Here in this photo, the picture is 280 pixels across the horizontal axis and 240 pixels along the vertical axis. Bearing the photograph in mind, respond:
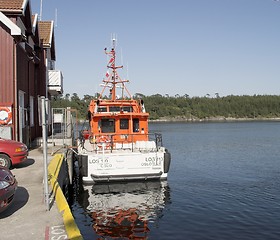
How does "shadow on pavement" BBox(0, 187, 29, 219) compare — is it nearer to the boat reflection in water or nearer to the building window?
the boat reflection in water

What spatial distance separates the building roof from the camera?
16828 millimetres

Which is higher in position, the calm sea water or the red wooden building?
the red wooden building

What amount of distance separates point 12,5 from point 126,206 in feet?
35.8

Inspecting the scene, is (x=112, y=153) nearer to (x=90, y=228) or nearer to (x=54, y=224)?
(x=90, y=228)

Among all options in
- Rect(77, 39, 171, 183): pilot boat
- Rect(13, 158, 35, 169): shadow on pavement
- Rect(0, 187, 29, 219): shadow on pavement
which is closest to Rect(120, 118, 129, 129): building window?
Rect(77, 39, 171, 183): pilot boat

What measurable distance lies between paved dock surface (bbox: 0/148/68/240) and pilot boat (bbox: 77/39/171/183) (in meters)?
4.16

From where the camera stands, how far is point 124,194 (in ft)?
47.6

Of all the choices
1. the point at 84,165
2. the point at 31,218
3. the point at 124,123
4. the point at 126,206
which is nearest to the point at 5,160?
the point at 84,165

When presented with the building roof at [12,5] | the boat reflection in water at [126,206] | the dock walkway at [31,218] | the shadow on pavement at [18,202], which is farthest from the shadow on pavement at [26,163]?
the building roof at [12,5]

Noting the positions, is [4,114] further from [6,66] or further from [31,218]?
[31,218]

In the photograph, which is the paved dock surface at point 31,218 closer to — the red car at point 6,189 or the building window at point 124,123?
the red car at point 6,189

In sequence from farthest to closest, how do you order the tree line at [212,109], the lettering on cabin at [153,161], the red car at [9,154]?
the tree line at [212,109] < the lettering on cabin at [153,161] < the red car at [9,154]

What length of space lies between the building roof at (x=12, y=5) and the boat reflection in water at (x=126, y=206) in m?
8.90

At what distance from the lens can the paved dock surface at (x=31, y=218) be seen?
695 centimetres
